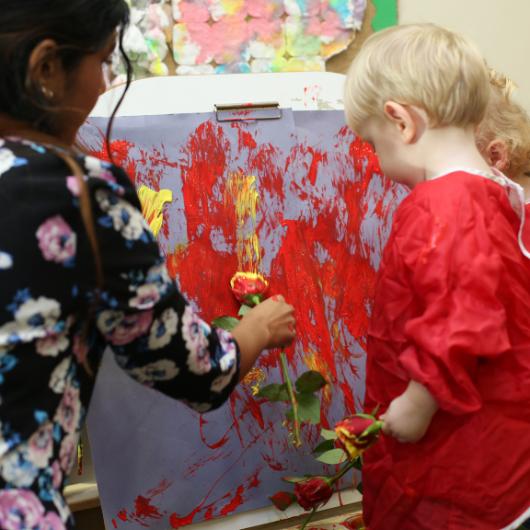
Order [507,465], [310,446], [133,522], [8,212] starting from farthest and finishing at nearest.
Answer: [310,446], [133,522], [507,465], [8,212]

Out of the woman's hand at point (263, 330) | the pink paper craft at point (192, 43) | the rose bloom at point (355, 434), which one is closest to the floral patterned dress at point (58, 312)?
the woman's hand at point (263, 330)

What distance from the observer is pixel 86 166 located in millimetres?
611

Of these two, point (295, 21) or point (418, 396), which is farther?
point (295, 21)

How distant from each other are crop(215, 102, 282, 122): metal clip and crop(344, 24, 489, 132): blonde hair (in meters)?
0.29

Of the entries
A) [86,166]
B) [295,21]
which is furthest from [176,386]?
[295,21]

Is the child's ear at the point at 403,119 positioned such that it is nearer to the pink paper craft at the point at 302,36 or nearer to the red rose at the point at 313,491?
the pink paper craft at the point at 302,36

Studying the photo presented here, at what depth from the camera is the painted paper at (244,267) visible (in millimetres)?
1029

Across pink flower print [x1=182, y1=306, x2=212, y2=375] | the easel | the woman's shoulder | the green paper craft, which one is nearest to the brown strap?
the woman's shoulder

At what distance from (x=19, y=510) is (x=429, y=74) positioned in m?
0.67

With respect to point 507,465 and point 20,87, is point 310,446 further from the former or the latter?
point 20,87

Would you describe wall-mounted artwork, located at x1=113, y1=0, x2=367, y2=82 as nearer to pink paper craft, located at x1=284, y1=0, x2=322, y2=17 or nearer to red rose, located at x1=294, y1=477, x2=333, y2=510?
pink paper craft, located at x1=284, y1=0, x2=322, y2=17

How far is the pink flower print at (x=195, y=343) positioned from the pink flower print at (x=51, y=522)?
0.62 feet

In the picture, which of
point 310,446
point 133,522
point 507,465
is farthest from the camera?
point 310,446

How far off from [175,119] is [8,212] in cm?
54
